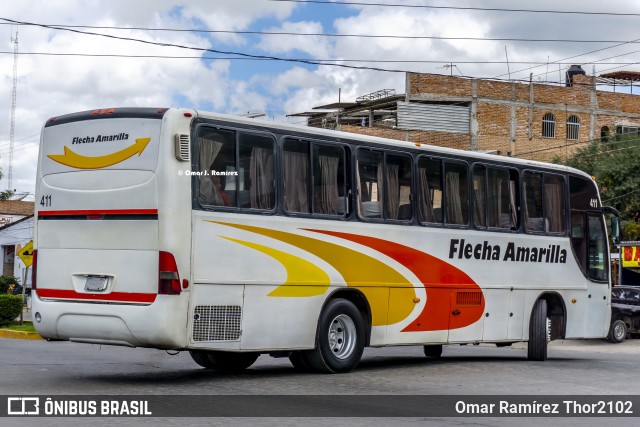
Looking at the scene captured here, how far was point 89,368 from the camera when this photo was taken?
601 inches

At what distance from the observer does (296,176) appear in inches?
561

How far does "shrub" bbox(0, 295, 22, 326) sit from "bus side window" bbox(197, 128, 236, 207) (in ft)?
65.5

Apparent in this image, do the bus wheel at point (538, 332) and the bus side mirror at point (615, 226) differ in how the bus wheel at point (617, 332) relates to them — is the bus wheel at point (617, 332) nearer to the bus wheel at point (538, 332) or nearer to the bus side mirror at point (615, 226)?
the bus side mirror at point (615, 226)

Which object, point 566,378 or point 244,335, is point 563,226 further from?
point 244,335

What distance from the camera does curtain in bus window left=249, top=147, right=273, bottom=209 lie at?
535 inches

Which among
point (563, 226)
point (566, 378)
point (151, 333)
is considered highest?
point (563, 226)

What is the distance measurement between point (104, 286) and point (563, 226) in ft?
31.6

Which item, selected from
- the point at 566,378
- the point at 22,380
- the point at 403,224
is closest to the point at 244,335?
the point at 22,380

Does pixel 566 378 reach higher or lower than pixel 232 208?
lower

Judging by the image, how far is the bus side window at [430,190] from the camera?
53.5 feet

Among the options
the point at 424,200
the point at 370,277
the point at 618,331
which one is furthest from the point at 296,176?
the point at 618,331

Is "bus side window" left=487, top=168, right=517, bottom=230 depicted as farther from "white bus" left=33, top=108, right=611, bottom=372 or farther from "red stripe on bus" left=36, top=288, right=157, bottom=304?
"red stripe on bus" left=36, top=288, right=157, bottom=304

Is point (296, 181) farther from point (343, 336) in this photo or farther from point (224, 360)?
point (224, 360)

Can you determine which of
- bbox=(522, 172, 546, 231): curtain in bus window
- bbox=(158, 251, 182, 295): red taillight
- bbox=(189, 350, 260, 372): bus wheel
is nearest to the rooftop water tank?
bbox=(522, 172, 546, 231): curtain in bus window
